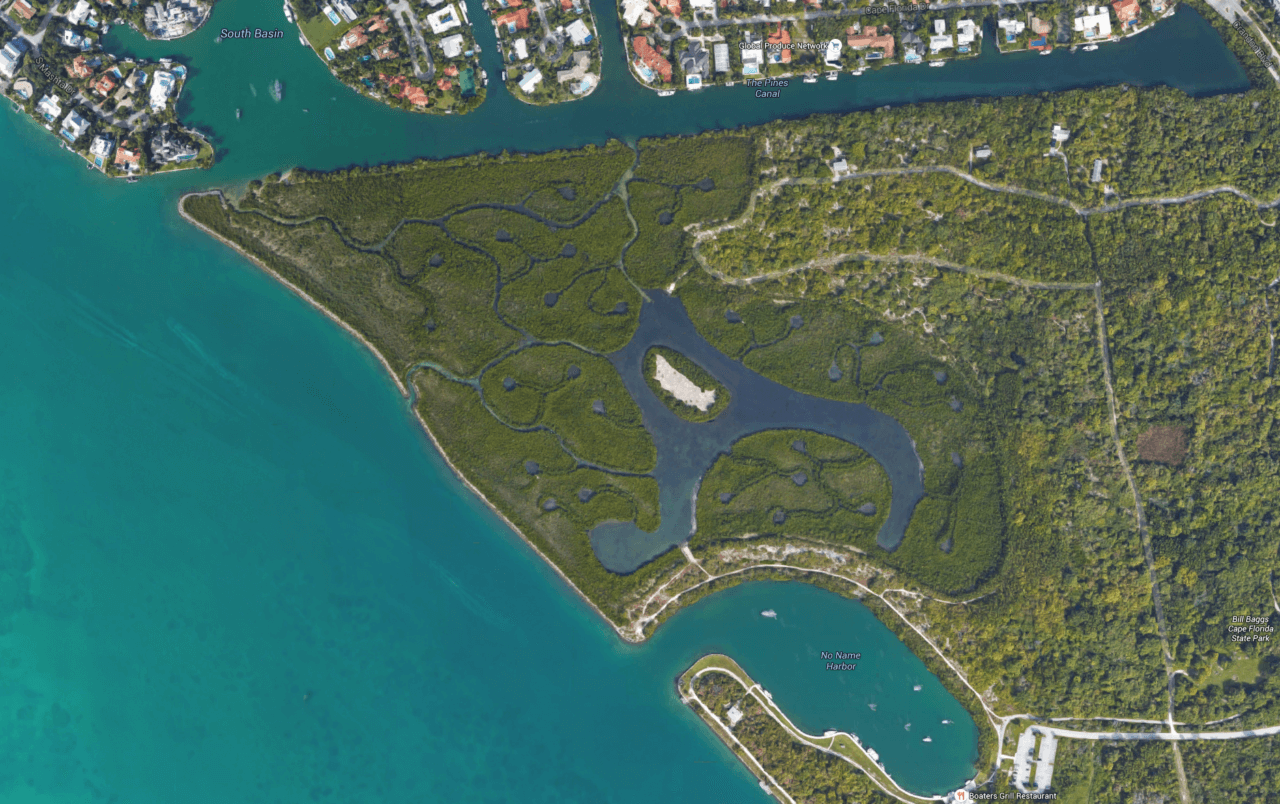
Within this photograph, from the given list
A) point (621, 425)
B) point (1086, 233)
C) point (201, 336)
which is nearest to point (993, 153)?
point (1086, 233)

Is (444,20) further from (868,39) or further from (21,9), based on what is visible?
(868,39)

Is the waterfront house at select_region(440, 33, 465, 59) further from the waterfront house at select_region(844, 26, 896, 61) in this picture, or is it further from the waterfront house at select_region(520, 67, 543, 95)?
the waterfront house at select_region(844, 26, 896, 61)

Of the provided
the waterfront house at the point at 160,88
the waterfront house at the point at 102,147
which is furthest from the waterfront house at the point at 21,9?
the waterfront house at the point at 102,147

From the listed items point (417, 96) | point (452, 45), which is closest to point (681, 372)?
point (417, 96)

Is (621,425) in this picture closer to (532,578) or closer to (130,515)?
(532,578)

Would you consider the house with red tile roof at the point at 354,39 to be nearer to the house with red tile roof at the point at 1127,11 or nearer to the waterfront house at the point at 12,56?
the waterfront house at the point at 12,56

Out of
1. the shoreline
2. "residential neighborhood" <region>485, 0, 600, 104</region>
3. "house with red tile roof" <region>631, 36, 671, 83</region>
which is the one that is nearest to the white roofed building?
"residential neighborhood" <region>485, 0, 600, 104</region>

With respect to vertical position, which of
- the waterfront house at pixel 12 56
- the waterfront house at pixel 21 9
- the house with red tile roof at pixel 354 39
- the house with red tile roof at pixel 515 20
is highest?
the waterfront house at pixel 21 9
